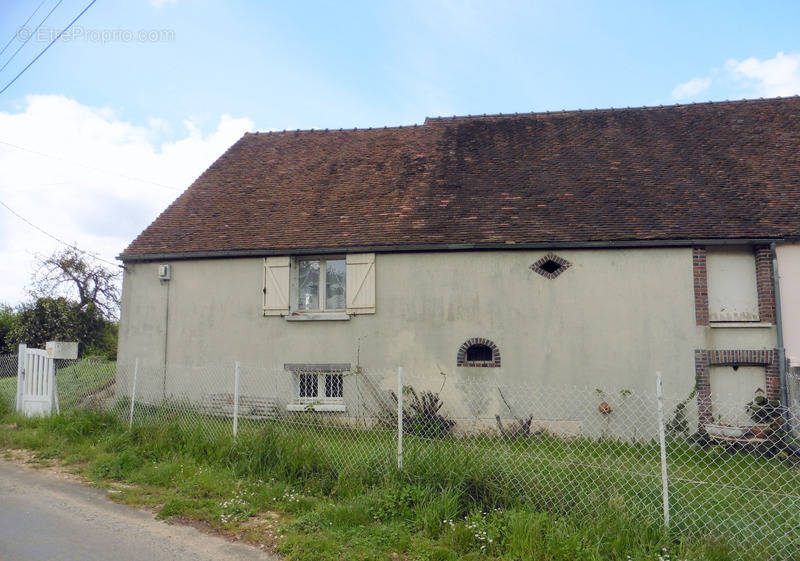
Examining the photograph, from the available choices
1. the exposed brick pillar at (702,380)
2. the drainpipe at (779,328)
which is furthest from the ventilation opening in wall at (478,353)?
the drainpipe at (779,328)

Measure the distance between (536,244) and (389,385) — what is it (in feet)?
13.0

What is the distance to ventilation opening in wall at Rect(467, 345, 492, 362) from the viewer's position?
10.4 metres

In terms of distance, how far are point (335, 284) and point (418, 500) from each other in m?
6.76

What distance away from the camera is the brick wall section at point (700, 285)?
32.1 ft

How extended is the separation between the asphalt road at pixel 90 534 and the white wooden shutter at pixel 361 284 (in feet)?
18.5

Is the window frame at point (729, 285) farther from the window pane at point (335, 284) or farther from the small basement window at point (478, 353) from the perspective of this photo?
the window pane at point (335, 284)

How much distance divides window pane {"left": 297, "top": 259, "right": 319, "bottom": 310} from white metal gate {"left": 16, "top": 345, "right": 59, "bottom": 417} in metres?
4.70

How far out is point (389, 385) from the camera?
1054 centimetres

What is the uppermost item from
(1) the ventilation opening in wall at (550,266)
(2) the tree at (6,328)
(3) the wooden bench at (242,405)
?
(1) the ventilation opening in wall at (550,266)

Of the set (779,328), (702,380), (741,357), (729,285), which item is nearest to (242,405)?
(702,380)

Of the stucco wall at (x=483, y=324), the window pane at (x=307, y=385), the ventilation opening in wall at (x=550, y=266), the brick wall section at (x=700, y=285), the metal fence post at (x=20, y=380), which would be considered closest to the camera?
the brick wall section at (x=700, y=285)

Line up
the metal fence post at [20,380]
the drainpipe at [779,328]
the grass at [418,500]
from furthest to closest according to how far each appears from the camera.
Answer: the metal fence post at [20,380] < the drainpipe at [779,328] < the grass at [418,500]

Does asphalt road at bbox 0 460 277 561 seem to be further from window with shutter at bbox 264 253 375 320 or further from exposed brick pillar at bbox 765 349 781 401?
exposed brick pillar at bbox 765 349 781 401

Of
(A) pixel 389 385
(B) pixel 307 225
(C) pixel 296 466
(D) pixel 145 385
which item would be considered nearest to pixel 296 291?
(B) pixel 307 225
